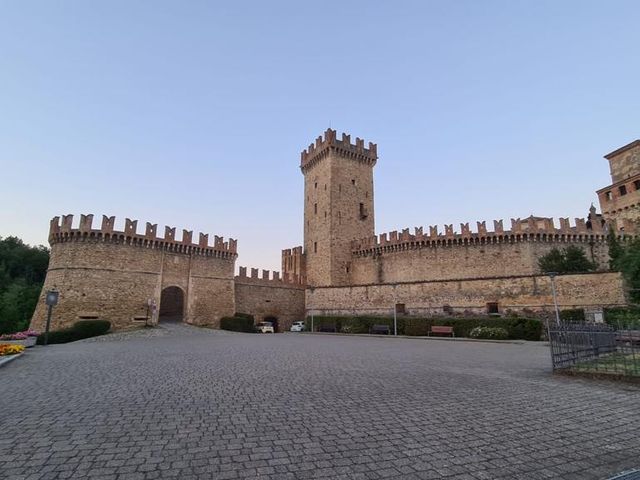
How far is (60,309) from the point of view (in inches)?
949

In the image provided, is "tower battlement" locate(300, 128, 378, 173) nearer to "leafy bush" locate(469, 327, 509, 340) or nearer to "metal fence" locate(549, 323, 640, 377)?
"leafy bush" locate(469, 327, 509, 340)

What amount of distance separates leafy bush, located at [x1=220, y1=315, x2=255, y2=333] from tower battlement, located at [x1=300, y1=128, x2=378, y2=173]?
1999 cm

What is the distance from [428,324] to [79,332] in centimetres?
2193

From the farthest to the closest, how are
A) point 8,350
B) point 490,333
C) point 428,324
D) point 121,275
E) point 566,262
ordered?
point 121,275, point 566,262, point 428,324, point 490,333, point 8,350

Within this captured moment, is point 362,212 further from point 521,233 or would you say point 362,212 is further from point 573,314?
point 573,314

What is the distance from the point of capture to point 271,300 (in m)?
35.3

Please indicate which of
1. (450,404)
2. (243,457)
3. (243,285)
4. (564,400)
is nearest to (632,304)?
(564,400)

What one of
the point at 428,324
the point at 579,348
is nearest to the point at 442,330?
the point at 428,324

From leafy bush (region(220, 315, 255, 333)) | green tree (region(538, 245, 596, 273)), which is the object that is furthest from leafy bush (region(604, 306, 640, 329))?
leafy bush (region(220, 315, 255, 333))

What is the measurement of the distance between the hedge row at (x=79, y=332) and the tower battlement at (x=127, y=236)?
6.56 m

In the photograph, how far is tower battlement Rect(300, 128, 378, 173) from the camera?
38.5 m

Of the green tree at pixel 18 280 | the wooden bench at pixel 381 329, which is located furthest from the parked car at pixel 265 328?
the green tree at pixel 18 280

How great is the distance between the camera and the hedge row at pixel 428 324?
64.4ft

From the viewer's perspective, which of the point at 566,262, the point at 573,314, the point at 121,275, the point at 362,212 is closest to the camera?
the point at 573,314
